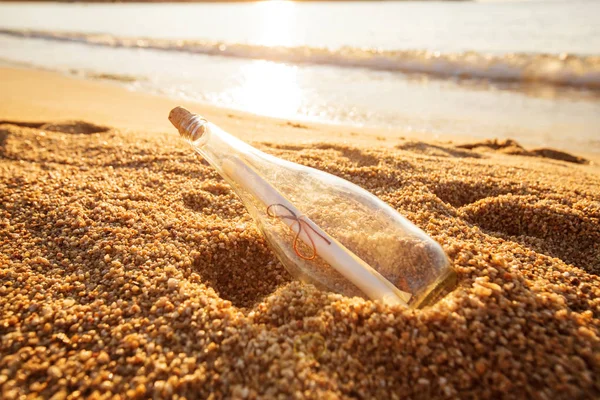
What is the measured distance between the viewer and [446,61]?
28.2 feet

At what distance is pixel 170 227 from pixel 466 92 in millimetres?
6167

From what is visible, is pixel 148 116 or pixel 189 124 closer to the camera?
pixel 189 124

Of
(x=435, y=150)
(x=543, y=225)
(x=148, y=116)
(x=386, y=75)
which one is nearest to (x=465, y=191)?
(x=543, y=225)

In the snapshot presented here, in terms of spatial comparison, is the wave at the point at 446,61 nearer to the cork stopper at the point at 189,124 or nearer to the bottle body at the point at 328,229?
the bottle body at the point at 328,229

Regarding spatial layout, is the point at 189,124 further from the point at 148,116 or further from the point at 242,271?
the point at 148,116

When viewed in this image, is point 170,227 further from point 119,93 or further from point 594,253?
point 119,93

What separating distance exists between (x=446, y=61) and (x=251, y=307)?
28.1ft

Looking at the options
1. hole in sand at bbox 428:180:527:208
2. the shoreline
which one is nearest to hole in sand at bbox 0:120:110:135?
the shoreline

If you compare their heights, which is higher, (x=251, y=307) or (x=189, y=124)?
(x=189, y=124)

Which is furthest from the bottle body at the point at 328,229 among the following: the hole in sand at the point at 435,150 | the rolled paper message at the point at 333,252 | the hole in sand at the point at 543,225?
the hole in sand at the point at 435,150

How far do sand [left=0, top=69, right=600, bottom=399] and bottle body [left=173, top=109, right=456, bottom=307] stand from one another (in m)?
0.07

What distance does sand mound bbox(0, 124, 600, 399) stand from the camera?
1.07 m

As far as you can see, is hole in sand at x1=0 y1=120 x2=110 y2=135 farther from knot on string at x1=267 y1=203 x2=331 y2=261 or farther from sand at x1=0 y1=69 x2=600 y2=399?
knot on string at x1=267 y1=203 x2=331 y2=261

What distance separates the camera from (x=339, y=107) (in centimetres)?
554
